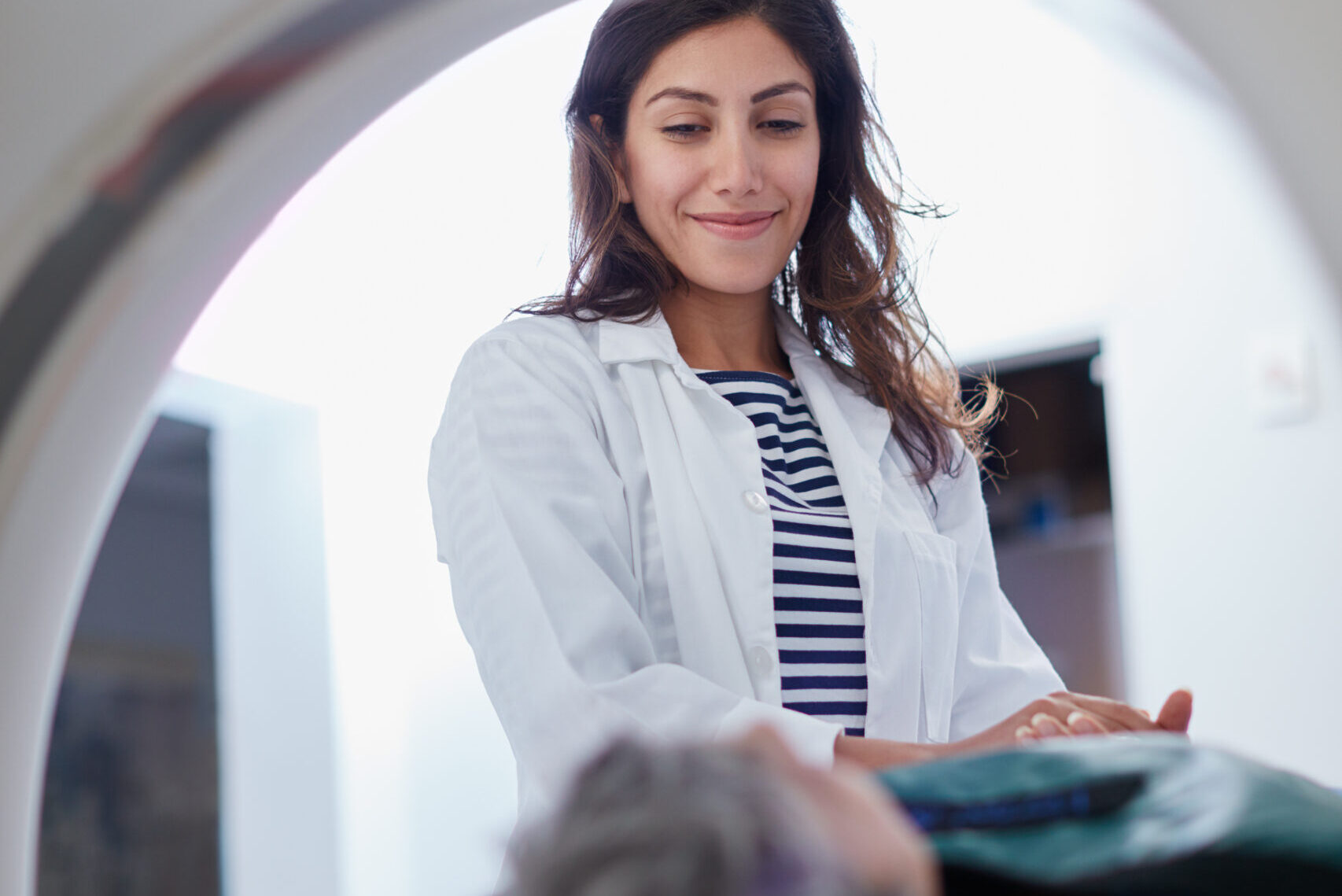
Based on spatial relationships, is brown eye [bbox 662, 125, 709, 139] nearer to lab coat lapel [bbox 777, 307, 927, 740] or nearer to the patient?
lab coat lapel [bbox 777, 307, 927, 740]

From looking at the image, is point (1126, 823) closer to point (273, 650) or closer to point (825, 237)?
point (825, 237)

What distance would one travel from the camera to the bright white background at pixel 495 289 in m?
2.34

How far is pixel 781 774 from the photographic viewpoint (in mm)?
312

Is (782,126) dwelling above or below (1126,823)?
above

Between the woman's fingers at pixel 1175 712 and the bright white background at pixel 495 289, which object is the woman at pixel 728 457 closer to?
the woman's fingers at pixel 1175 712

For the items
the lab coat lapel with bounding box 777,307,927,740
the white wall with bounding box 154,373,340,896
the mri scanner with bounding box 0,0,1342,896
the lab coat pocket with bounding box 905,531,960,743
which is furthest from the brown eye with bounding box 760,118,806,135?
the white wall with bounding box 154,373,340,896

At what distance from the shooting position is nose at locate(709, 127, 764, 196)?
39.2 inches

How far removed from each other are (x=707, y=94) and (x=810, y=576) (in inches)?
16.2

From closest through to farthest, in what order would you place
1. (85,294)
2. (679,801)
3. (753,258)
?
(679,801), (85,294), (753,258)

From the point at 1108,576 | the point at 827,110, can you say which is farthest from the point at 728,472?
the point at 1108,576

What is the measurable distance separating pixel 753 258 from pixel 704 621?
13.0 inches

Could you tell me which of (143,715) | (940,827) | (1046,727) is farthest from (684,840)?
(143,715)

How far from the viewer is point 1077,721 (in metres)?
0.75

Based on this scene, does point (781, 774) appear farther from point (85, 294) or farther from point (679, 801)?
point (85, 294)
